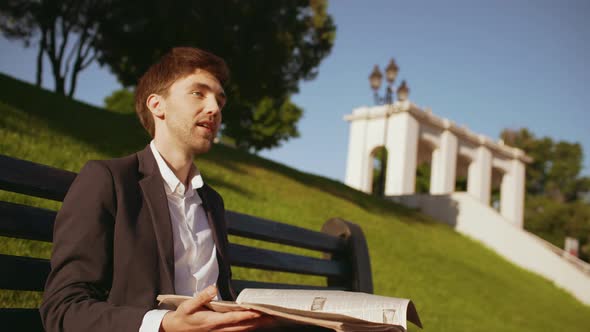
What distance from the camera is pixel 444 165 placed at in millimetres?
37750

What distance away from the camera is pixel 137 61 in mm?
20188

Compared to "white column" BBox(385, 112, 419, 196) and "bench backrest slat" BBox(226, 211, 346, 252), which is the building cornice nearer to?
"white column" BBox(385, 112, 419, 196)

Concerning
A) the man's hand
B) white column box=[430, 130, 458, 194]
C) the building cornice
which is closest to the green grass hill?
the man's hand

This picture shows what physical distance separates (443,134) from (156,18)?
84.4 ft

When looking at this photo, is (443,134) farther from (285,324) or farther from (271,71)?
(285,324)

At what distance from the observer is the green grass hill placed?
26.8 ft

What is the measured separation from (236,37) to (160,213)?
18422mm

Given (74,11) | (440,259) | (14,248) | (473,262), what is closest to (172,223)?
(14,248)

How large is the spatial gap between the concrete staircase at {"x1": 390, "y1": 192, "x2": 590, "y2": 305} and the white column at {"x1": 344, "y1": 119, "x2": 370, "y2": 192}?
9.99 m

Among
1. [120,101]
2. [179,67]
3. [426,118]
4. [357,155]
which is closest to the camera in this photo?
[179,67]

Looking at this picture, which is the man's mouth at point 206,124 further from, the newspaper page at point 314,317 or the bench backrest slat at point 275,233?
the newspaper page at point 314,317

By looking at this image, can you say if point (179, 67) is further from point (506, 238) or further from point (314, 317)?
point (506, 238)

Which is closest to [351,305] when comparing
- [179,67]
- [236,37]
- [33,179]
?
[33,179]

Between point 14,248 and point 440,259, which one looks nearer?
point 14,248
